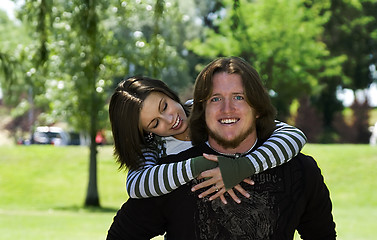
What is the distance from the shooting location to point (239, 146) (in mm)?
3027

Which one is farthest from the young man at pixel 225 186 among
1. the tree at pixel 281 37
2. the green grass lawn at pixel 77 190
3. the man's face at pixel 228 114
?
the tree at pixel 281 37

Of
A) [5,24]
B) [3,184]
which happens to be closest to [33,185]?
[3,184]

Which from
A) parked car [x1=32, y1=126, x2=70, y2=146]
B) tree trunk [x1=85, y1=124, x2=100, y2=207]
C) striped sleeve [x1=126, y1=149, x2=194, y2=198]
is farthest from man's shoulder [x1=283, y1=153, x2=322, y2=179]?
parked car [x1=32, y1=126, x2=70, y2=146]

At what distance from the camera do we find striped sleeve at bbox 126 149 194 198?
9.18 feet

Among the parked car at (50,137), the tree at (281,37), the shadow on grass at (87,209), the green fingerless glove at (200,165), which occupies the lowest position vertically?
the shadow on grass at (87,209)

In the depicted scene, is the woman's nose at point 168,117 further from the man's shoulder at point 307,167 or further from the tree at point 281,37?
the tree at point 281,37

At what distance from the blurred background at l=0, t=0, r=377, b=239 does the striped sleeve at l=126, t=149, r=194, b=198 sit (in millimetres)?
2133

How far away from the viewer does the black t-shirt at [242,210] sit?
2.84 metres

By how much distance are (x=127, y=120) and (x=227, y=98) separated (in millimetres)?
Result: 608

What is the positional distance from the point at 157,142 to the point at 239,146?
545mm

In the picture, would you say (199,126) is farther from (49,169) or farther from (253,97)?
(49,169)

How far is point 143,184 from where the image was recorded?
2861 millimetres

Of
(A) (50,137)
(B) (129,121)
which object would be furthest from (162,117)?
(A) (50,137)

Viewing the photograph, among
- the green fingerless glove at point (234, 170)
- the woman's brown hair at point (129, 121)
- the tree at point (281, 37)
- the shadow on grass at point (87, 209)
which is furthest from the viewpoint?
the tree at point (281, 37)
